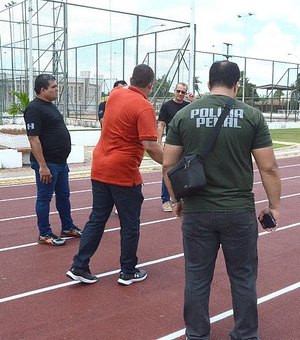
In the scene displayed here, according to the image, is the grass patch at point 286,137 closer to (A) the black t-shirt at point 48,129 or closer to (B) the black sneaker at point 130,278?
(A) the black t-shirt at point 48,129

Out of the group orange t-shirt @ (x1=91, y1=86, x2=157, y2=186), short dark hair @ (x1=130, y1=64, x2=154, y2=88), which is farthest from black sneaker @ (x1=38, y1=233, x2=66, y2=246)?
short dark hair @ (x1=130, y1=64, x2=154, y2=88)

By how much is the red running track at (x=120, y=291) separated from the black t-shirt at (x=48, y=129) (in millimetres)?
1111

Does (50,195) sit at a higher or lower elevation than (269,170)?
lower

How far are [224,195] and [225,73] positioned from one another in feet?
2.53

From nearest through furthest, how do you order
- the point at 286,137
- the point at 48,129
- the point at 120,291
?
the point at 120,291, the point at 48,129, the point at 286,137

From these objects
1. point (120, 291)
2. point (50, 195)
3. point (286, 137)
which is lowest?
point (286, 137)

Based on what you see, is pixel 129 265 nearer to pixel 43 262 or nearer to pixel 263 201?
pixel 43 262

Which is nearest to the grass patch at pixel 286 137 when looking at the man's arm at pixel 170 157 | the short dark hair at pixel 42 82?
the short dark hair at pixel 42 82

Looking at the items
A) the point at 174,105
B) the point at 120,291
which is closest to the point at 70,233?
the point at 120,291

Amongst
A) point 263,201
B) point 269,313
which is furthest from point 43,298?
point 263,201

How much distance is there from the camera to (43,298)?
412 cm

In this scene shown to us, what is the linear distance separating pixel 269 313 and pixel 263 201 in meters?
4.91

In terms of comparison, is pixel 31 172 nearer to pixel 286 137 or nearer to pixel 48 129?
pixel 48 129

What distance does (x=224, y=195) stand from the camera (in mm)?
2996
